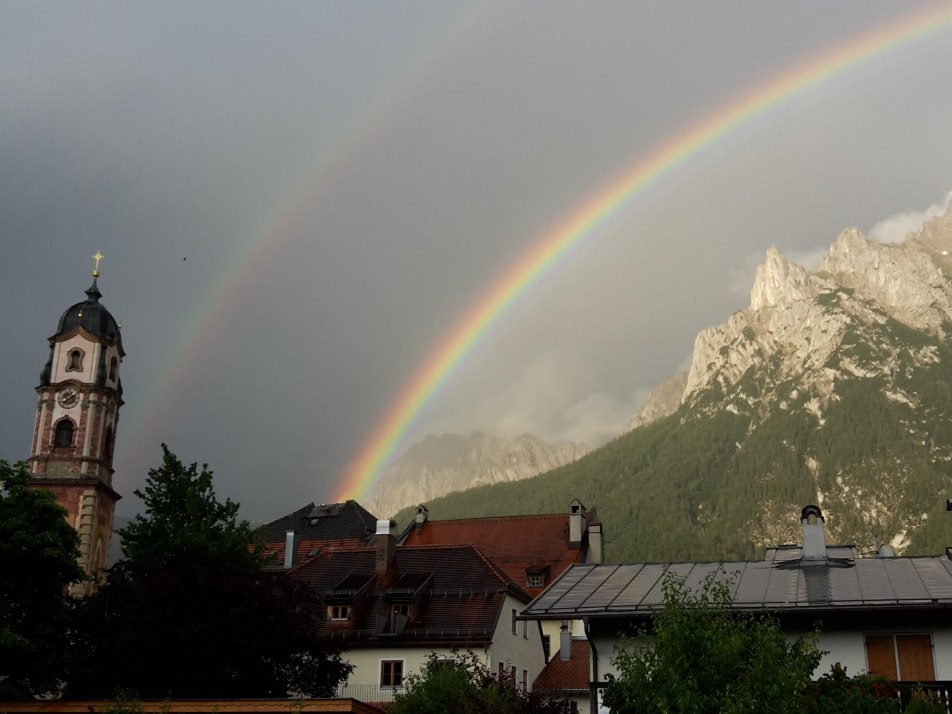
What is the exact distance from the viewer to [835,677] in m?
20.8

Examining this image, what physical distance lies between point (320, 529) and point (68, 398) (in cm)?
2107

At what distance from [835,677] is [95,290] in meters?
70.9

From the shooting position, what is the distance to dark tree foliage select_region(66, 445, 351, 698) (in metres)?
34.9

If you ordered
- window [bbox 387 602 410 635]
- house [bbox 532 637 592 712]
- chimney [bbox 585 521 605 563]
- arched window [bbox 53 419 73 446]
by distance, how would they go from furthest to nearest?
chimney [bbox 585 521 605 563]
arched window [bbox 53 419 73 446]
house [bbox 532 637 592 712]
window [bbox 387 602 410 635]

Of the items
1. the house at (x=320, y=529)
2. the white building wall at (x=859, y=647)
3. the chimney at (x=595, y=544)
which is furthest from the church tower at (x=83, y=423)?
the white building wall at (x=859, y=647)

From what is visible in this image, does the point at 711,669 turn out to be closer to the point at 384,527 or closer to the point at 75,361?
the point at 384,527

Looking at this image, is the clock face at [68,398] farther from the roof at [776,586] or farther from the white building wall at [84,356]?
the roof at [776,586]

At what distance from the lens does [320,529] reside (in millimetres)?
81125

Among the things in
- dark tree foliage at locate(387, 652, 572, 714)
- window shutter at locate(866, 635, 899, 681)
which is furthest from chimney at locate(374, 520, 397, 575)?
window shutter at locate(866, 635, 899, 681)

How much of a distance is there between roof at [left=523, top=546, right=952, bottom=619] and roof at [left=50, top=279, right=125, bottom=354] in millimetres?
55082

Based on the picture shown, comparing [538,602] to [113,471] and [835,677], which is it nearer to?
[835,677]

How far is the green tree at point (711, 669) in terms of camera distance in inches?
725

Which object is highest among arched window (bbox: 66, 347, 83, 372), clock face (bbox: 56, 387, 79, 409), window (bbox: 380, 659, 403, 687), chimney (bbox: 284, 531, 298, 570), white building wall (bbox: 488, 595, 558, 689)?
arched window (bbox: 66, 347, 83, 372)

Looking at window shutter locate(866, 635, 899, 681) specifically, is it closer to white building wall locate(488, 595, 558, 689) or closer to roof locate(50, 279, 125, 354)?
white building wall locate(488, 595, 558, 689)
